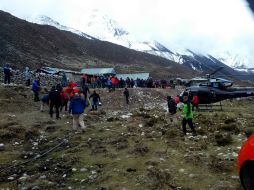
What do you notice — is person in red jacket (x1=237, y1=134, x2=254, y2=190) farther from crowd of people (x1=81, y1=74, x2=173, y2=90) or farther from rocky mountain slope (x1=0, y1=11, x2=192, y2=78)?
rocky mountain slope (x1=0, y1=11, x2=192, y2=78)

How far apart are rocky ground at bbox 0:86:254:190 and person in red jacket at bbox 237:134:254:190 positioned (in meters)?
2.15

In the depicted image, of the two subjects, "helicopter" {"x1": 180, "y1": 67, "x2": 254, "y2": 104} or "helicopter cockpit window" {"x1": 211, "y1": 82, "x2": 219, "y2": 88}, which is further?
"helicopter cockpit window" {"x1": 211, "y1": 82, "x2": 219, "y2": 88}

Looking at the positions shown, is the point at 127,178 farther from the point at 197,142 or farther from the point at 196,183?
the point at 197,142

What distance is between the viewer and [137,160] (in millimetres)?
12625

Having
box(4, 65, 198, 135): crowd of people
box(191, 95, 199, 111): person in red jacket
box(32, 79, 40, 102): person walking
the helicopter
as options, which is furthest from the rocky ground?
the helicopter

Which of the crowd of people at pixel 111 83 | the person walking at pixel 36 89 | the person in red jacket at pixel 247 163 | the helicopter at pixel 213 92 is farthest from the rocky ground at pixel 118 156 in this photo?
the crowd of people at pixel 111 83

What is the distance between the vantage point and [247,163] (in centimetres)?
699

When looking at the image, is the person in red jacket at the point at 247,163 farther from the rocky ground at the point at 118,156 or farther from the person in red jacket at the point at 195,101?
the person in red jacket at the point at 195,101

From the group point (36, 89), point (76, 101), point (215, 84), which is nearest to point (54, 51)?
point (215, 84)

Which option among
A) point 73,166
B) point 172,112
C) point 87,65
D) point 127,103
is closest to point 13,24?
point 87,65

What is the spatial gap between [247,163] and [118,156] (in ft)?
22.3

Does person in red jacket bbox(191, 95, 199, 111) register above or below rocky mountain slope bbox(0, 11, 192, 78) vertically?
below

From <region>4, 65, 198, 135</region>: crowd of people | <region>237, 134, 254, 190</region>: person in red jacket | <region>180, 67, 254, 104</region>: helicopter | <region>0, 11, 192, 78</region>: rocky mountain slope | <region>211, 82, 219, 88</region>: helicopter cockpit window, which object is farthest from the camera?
<region>0, 11, 192, 78</region>: rocky mountain slope

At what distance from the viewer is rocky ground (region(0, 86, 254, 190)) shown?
34.5 feet
